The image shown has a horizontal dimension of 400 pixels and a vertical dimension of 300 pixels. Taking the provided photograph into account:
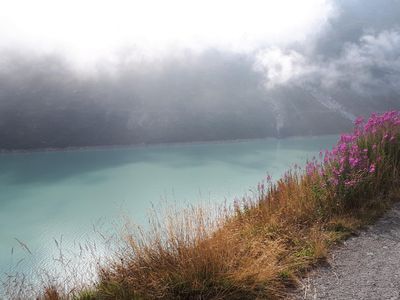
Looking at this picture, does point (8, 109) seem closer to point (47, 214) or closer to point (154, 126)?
point (154, 126)

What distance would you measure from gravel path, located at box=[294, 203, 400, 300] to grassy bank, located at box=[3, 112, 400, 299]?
0.47ft

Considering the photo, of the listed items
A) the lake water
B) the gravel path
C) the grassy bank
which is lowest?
the lake water

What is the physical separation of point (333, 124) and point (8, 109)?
274 feet

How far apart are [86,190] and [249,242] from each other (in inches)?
1471

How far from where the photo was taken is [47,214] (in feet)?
92.6

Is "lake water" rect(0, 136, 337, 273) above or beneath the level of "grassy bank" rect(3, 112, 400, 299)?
beneath

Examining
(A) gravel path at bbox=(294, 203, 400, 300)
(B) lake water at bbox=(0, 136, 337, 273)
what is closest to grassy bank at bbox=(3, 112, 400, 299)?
(A) gravel path at bbox=(294, 203, 400, 300)

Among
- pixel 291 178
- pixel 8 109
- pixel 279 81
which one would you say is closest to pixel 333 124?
pixel 279 81

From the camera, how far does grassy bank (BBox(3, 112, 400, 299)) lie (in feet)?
10.3

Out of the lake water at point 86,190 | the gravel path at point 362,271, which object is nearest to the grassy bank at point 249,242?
the gravel path at point 362,271

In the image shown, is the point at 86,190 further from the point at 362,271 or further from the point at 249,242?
the point at 362,271

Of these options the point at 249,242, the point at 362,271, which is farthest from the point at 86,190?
the point at 362,271

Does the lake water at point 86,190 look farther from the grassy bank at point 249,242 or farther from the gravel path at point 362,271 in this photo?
the gravel path at point 362,271

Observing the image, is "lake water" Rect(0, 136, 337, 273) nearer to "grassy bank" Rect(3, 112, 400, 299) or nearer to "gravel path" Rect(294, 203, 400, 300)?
"grassy bank" Rect(3, 112, 400, 299)
